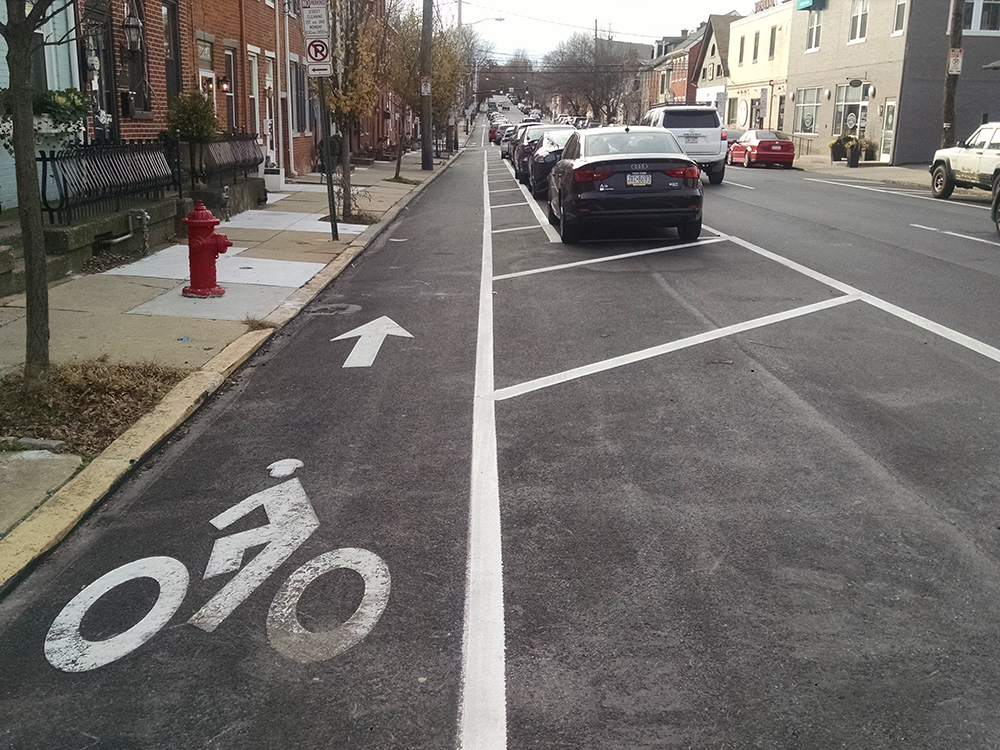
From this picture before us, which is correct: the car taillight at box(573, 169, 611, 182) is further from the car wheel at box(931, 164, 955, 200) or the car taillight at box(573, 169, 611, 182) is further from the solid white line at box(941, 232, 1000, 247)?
the car wheel at box(931, 164, 955, 200)

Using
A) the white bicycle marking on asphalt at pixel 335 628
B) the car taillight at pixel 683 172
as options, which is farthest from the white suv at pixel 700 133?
the white bicycle marking on asphalt at pixel 335 628

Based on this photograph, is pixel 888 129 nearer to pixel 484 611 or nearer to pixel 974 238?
pixel 974 238

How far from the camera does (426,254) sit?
14000mm

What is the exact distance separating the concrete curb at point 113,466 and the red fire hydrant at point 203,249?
1.12 metres

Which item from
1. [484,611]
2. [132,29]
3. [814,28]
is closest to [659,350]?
[484,611]

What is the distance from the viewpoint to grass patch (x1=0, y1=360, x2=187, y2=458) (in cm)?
572

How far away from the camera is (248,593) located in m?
4.01

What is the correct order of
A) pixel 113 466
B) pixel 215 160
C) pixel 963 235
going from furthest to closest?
1. pixel 215 160
2. pixel 963 235
3. pixel 113 466

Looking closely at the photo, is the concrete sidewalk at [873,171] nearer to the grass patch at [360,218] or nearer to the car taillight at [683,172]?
the car taillight at [683,172]

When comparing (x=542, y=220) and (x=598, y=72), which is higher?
(x=598, y=72)

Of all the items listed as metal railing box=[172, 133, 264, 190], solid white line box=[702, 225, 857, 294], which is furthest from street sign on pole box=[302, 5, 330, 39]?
solid white line box=[702, 225, 857, 294]

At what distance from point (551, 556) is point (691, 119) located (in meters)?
24.0

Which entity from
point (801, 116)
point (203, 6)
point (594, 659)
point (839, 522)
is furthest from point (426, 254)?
point (801, 116)

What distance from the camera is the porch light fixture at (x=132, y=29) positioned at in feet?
48.1
